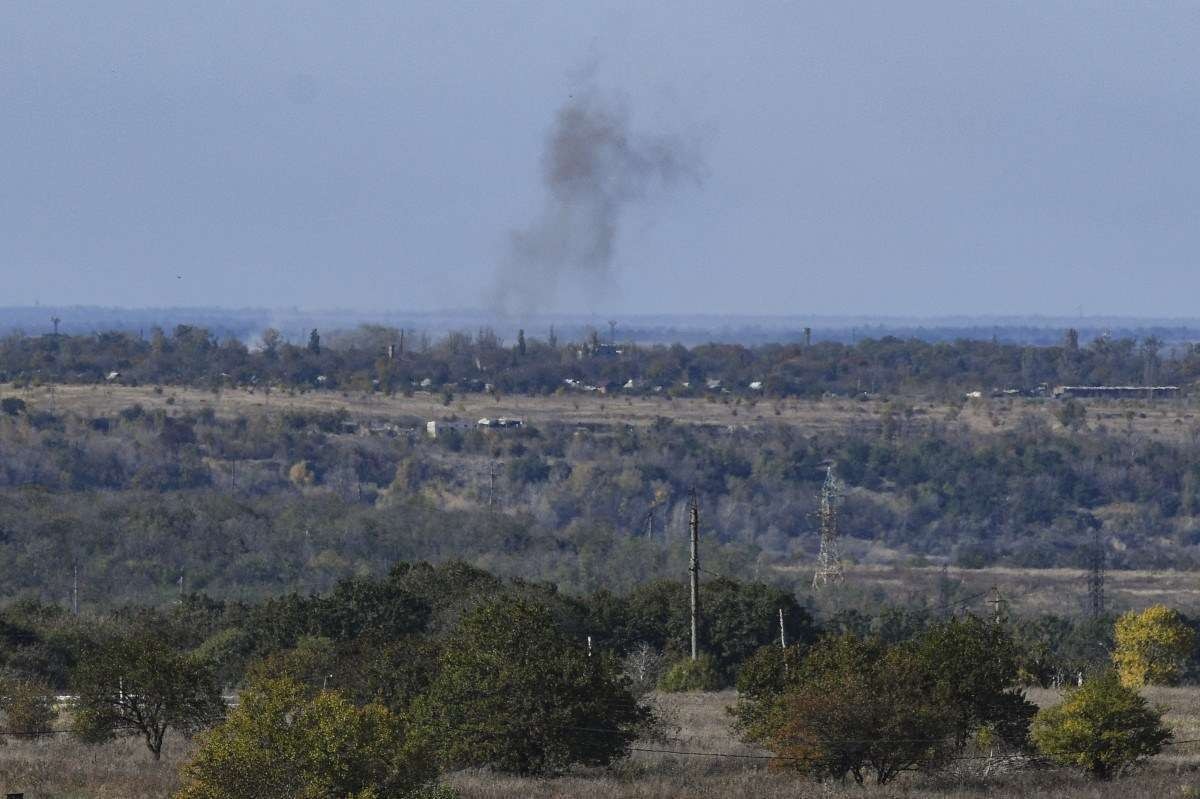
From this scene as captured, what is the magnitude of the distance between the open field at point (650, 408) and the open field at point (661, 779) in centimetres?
8344

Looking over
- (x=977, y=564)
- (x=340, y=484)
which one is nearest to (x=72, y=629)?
(x=977, y=564)

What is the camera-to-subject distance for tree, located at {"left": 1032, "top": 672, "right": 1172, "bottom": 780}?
27641 mm

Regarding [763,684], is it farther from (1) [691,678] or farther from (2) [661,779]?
(1) [691,678]

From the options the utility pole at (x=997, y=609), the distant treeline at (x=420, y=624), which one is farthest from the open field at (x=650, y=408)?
the distant treeline at (x=420, y=624)

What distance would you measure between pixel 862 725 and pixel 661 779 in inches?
105

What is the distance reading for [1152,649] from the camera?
142ft

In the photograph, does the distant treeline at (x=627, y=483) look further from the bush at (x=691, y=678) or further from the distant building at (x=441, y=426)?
the bush at (x=691, y=678)

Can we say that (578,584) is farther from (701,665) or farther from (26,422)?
(26,422)

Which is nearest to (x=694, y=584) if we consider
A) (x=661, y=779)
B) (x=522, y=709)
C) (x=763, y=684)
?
A: (x=763, y=684)

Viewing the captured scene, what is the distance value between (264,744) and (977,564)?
6870 cm

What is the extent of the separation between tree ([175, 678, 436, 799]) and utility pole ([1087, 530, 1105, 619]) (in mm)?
38935

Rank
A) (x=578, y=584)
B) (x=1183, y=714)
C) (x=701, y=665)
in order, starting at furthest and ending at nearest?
(x=578, y=584) < (x=701, y=665) < (x=1183, y=714)

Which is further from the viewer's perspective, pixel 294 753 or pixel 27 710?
pixel 27 710

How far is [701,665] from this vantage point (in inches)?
1641
